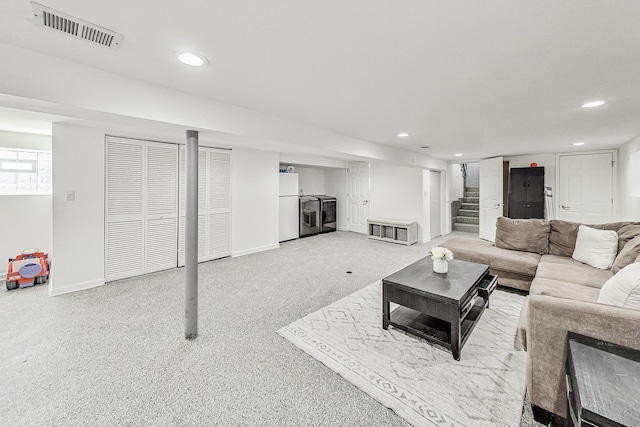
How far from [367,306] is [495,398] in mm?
1401

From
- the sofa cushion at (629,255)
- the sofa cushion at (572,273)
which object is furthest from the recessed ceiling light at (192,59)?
the sofa cushion at (629,255)

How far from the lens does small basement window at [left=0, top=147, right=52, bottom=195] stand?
360 cm

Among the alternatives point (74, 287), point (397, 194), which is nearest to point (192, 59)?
point (74, 287)

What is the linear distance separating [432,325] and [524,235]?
2.31 m

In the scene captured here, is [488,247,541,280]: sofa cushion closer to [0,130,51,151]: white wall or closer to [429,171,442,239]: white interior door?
[429,171,442,239]: white interior door

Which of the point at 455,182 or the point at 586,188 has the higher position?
the point at 455,182

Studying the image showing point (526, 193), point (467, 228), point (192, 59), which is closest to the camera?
point (192, 59)

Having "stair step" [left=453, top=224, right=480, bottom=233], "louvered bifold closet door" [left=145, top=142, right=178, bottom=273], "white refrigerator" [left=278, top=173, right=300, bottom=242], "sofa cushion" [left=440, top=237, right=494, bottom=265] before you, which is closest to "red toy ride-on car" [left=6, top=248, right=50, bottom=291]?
"louvered bifold closet door" [left=145, top=142, right=178, bottom=273]

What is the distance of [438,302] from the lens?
2152 millimetres

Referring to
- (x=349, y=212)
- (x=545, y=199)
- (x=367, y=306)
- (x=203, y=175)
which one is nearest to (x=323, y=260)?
(x=367, y=306)

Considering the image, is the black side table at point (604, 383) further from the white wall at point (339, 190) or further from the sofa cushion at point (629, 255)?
the white wall at point (339, 190)

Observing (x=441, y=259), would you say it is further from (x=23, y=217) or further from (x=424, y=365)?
(x=23, y=217)

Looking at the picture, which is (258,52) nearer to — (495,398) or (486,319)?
(495,398)

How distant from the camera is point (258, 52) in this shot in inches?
62.4
